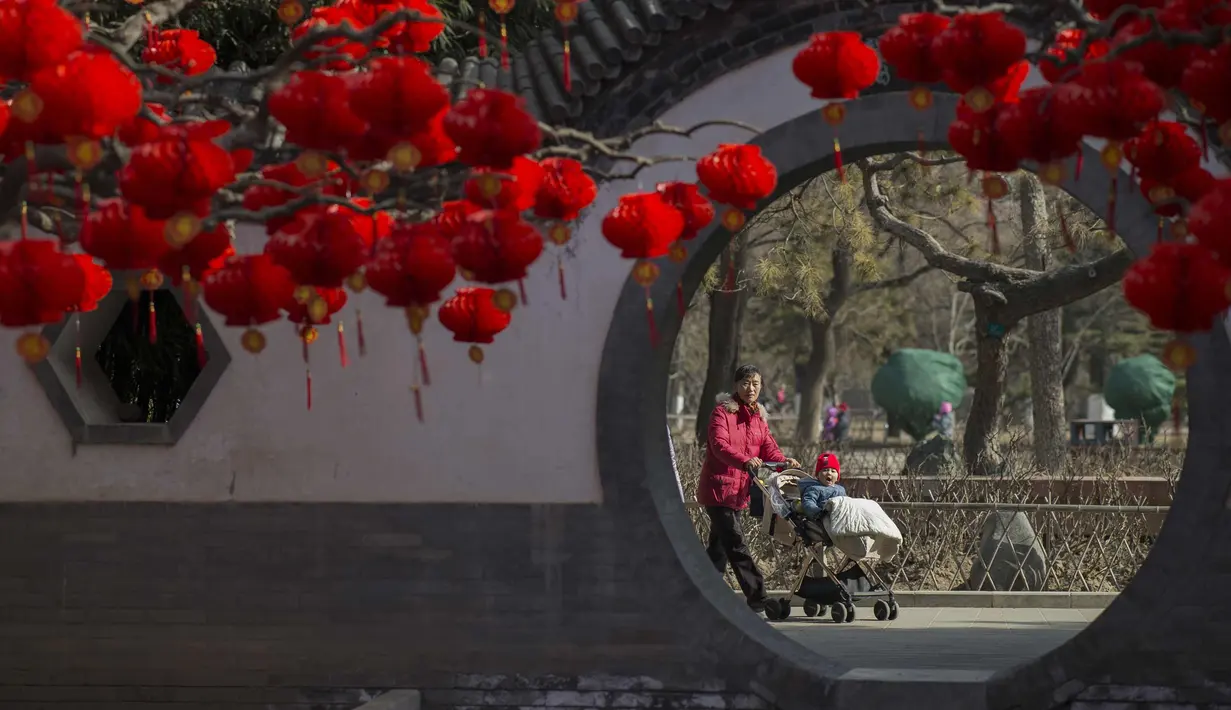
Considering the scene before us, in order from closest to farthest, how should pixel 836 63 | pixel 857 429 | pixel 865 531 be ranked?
pixel 836 63 → pixel 865 531 → pixel 857 429

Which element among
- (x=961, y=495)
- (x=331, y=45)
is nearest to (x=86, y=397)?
(x=331, y=45)

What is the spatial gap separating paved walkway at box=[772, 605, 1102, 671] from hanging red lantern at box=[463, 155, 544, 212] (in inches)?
154

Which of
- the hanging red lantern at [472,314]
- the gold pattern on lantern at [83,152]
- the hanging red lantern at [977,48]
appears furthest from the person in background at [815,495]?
the gold pattern on lantern at [83,152]

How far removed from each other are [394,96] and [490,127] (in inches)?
12.9

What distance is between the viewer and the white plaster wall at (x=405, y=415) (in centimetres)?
799

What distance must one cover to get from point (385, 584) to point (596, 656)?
105 centimetres

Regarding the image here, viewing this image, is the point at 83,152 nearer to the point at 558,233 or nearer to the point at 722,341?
the point at 558,233

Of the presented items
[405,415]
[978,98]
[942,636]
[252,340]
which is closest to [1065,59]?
[978,98]

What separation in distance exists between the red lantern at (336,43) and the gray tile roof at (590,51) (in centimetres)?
57

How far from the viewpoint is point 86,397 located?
8.53 meters

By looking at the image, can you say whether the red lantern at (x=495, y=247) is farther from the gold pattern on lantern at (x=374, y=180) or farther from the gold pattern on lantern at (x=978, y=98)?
the gold pattern on lantern at (x=978, y=98)

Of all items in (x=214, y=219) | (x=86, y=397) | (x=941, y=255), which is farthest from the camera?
(x=941, y=255)

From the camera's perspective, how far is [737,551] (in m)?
10.6

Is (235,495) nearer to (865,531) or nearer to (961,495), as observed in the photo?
(865,531)
